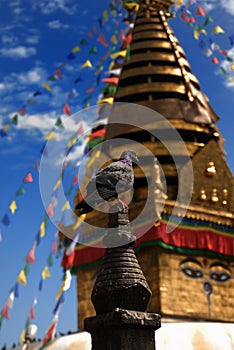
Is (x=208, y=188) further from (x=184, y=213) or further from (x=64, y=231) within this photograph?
(x=64, y=231)

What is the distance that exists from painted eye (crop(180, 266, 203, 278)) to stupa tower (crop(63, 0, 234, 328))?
0.08 ft

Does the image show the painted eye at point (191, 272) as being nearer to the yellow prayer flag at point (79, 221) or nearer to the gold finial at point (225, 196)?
the gold finial at point (225, 196)

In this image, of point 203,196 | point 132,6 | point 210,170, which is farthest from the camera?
point 132,6

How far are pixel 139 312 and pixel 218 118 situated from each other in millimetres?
15248

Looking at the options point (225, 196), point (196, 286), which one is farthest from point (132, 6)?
point (196, 286)

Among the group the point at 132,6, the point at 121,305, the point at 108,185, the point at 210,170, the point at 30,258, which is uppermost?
the point at 132,6

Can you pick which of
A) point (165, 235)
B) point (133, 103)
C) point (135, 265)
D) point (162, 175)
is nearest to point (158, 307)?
point (165, 235)

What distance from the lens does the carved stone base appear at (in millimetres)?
4590

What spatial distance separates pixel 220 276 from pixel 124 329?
1071cm

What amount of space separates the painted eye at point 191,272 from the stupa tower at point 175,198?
2 cm

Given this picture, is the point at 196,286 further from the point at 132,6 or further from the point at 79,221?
the point at 132,6

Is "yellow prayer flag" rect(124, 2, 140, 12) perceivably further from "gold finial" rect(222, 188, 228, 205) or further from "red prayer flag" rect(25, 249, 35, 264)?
"red prayer flag" rect(25, 249, 35, 264)

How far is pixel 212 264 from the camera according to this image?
14.9 meters

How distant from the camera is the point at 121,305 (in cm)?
478
